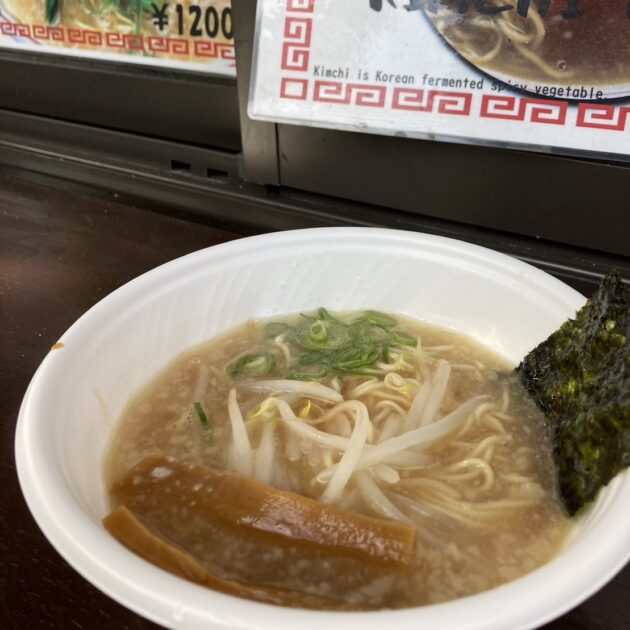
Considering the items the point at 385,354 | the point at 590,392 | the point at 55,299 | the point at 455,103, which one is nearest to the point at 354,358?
the point at 385,354

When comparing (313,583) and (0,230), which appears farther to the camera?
(0,230)

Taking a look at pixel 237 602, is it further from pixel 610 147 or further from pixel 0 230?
pixel 0 230

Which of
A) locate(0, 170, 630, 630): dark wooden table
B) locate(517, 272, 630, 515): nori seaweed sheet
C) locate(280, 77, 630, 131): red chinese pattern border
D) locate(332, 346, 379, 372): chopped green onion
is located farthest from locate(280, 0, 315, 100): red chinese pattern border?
locate(517, 272, 630, 515): nori seaweed sheet

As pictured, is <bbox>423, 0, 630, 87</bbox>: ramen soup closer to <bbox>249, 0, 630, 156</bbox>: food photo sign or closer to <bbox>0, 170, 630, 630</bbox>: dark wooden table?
<bbox>249, 0, 630, 156</bbox>: food photo sign

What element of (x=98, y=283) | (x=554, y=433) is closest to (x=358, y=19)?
(x=98, y=283)

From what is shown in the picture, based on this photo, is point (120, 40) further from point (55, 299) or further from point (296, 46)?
point (55, 299)
